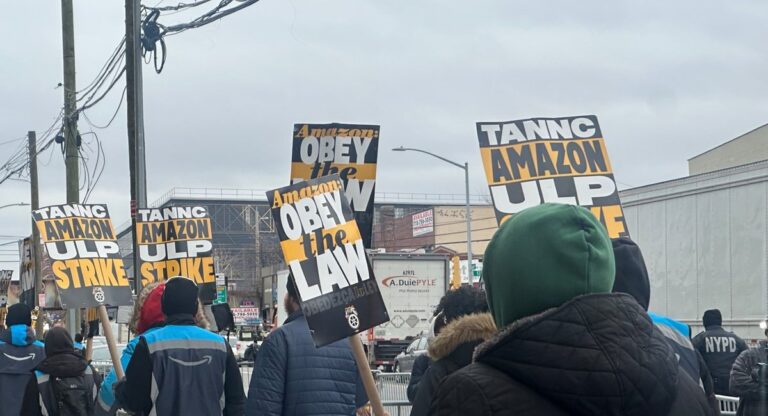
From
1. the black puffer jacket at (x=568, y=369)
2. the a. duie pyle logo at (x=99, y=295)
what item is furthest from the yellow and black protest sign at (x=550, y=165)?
the black puffer jacket at (x=568, y=369)

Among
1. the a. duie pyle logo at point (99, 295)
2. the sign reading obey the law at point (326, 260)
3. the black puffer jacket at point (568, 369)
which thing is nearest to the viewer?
the black puffer jacket at point (568, 369)

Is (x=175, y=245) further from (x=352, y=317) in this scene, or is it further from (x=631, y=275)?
(x=631, y=275)

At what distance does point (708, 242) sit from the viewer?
19438 millimetres

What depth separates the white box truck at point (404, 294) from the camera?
3481cm

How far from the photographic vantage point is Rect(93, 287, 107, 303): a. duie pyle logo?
11.5 metres

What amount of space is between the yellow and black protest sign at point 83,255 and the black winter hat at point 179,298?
4936mm

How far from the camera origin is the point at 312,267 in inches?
241

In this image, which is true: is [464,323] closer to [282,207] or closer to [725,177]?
[282,207]

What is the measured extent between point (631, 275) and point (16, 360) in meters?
7.41

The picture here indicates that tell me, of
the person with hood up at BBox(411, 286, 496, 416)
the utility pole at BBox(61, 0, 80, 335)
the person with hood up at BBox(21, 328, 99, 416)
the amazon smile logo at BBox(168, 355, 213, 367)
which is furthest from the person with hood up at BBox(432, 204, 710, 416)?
the utility pole at BBox(61, 0, 80, 335)

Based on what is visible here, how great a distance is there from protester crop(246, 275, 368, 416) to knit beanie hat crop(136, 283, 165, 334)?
867mm

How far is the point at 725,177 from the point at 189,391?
14.4 metres

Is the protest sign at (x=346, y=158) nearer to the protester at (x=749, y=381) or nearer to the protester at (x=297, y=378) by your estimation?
the protester at (x=297, y=378)

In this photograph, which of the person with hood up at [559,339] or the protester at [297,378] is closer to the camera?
the person with hood up at [559,339]
